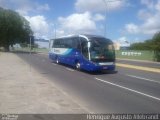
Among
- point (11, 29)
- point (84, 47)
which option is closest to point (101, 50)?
point (84, 47)

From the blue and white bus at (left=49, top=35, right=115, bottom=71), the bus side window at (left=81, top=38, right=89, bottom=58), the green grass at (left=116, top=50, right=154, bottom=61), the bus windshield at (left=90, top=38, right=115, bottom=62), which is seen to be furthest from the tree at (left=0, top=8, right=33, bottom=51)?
the bus windshield at (left=90, top=38, right=115, bottom=62)

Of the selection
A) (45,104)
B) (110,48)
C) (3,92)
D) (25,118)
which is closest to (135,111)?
(45,104)

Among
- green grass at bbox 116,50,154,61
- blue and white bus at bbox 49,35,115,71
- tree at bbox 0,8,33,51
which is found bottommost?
green grass at bbox 116,50,154,61

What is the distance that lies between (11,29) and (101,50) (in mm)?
67631

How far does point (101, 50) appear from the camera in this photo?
2420 centimetres

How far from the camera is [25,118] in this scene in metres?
8.53

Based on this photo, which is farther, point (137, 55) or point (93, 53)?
point (137, 55)

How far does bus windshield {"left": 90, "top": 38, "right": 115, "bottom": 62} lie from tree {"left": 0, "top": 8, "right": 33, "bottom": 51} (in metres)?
66.0

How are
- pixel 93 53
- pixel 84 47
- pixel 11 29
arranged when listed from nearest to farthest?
pixel 93 53
pixel 84 47
pixel 11 29

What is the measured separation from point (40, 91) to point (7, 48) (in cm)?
8181

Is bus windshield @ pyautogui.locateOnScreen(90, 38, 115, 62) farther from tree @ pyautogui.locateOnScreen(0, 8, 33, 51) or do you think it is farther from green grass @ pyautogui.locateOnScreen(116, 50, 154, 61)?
tree @ pyautogui.locateOnScreen(0, 8, 33, 51)

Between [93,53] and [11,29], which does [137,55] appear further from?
[93,53]

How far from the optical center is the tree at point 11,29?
285ft

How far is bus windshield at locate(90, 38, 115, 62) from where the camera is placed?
78.5 ft
